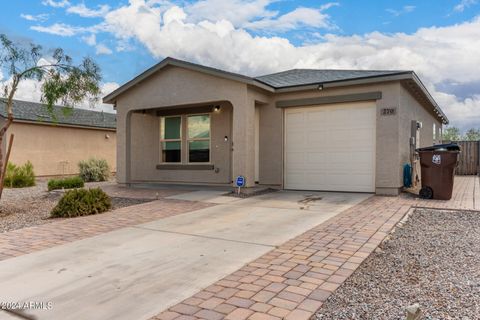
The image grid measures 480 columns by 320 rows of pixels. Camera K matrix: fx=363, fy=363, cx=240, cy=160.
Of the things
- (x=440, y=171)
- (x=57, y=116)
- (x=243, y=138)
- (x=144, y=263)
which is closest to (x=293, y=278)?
(x=144, y=263)

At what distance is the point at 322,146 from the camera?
10812 millimetres

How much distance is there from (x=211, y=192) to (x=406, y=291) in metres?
7.70

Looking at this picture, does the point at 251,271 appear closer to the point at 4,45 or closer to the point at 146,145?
the point at 4,45

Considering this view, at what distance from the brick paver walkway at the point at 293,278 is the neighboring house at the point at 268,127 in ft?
14.2

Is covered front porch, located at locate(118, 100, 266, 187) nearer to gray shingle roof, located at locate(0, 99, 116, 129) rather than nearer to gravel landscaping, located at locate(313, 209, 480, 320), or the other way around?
gray shingle roof, located at locate(0, 99, 116, 129)

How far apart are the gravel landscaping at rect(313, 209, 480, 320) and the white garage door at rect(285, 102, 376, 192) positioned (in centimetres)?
459

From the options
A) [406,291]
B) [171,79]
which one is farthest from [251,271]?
[171,79]

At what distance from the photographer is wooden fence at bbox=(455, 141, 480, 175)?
19.6 meters

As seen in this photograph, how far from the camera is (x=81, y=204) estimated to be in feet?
24.7

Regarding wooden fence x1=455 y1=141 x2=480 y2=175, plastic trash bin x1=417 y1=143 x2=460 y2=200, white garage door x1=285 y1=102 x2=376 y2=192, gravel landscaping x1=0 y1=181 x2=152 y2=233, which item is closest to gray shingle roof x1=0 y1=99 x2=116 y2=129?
gravel landscaping x1=0 y1=181 x2=152 y2=233

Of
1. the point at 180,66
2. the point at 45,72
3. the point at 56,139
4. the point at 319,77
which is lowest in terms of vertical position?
the point at 56,139

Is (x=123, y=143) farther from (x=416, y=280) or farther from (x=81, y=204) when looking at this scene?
(x=416, y=280)

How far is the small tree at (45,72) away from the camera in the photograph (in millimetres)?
7965

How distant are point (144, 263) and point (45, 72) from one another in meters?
5.92
